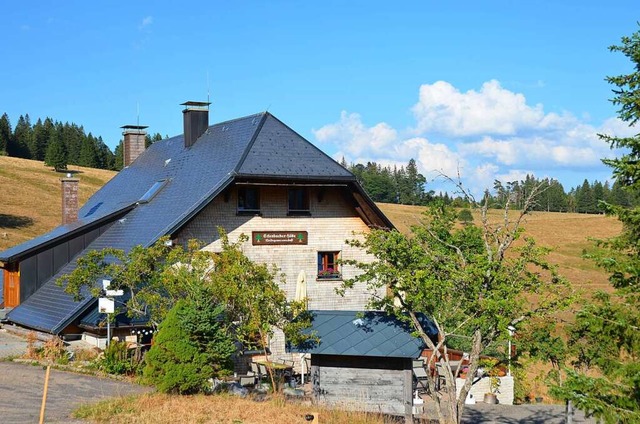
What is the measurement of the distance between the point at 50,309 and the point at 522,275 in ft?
49.9

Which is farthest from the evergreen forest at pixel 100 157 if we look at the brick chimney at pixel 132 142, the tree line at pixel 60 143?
the brick chimney at pixel 132 142

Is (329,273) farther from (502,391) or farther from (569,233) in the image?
(569,233)

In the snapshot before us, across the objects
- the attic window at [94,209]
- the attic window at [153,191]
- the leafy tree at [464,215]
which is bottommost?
the leafy tree at [464,215]

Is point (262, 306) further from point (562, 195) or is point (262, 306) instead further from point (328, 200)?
point (562, 195)

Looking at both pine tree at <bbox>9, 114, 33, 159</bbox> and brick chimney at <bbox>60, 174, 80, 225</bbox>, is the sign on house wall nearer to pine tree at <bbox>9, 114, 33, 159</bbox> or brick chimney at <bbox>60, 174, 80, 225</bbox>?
brick chimney at <bbox>60, 174, 80, 225</bbox>

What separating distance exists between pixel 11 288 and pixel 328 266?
11.8 meters

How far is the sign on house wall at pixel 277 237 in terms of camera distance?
939 inches

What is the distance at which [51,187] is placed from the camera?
79125 millimetres

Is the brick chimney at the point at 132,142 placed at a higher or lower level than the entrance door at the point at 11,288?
higher

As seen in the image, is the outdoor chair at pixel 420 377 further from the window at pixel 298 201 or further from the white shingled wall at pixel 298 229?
the window at pixel 298 201

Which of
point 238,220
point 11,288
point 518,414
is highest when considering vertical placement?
point 238,220

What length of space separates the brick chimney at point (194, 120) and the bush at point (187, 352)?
48.5 feet

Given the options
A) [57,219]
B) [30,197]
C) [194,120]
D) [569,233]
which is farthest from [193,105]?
[569,233]

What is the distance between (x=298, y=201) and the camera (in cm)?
2484
